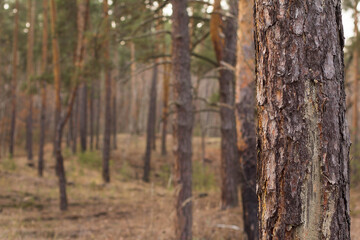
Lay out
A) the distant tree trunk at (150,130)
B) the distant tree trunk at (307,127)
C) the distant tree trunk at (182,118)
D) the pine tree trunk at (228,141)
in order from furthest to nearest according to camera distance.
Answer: the distant tree trunk at (150,130) → the pine tree trunk at (228,141) → the distant tree trunk at (182,118) → the distant tree trunk at (307,127)

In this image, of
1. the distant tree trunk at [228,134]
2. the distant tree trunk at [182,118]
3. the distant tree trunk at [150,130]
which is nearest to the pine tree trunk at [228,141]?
the distant tree trunk at [228,134]

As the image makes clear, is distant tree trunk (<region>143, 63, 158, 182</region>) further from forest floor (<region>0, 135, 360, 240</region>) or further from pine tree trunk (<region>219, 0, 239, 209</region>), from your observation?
pine tree trunk (<region>219, 0, 239, 209</region>)

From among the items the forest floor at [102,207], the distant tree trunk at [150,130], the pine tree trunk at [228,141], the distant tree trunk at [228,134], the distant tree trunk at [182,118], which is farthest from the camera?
the distant tree trunk at [150,130]

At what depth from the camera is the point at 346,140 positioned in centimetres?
198

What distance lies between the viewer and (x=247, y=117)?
6.25 meters

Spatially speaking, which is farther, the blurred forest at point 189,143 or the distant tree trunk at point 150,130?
the distant tree trunk at point 150,130

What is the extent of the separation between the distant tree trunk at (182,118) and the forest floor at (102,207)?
31 cm

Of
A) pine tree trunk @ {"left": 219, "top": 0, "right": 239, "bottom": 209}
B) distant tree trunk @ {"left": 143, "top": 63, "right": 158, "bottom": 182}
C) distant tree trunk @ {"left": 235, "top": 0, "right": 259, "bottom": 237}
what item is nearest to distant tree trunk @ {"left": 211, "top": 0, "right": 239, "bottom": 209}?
pine tree trunk @ {"left": 219, "top": 0, "right": 239, "bottom": 209}

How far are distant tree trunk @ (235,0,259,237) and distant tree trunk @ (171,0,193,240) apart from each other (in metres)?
0.90

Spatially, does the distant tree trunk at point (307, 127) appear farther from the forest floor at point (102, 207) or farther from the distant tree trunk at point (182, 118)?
the distant tree trunk at point (182, 118)

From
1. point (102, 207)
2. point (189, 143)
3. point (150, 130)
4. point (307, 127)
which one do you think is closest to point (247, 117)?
point (189, 143)

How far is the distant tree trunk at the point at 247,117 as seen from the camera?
6035 millimetres

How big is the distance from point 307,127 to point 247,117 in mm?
4317

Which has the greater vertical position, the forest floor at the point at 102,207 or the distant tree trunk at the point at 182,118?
the distant tree trunk at the point at 182,118
